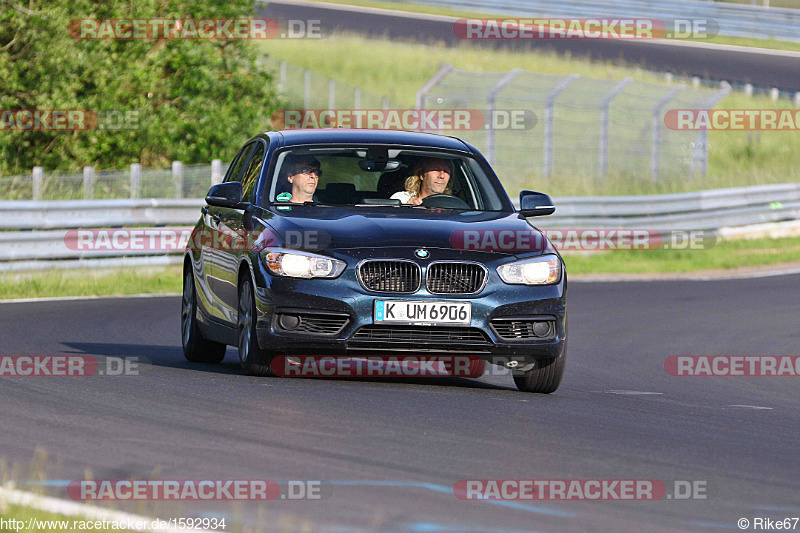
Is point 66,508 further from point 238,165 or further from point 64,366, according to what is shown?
point 238,165

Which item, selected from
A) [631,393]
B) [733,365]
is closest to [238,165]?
[631,393]

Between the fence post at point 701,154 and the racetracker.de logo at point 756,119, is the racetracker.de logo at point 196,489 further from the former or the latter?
the racetracker.de logo at point 756,119

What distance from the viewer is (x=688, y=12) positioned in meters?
46.8

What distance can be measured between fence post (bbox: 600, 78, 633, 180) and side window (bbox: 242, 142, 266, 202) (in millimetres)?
16276

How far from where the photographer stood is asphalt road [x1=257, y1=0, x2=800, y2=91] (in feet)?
143

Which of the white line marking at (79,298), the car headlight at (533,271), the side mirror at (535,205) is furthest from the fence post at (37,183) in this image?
the car headlight at (533,271)

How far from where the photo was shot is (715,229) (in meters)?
27.0

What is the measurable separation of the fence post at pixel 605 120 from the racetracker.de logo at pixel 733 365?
13.3 meters

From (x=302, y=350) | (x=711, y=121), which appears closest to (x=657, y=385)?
(x=302, y=350)

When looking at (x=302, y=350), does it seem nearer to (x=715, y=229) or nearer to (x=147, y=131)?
(x=147, y=131)

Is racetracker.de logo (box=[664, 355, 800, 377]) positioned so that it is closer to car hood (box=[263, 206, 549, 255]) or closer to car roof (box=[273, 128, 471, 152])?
car roof (box=[273, 128, 471, 152])

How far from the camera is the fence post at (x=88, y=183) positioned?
20781mm

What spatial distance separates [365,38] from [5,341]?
36.5 metres

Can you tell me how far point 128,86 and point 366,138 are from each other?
634 inches
